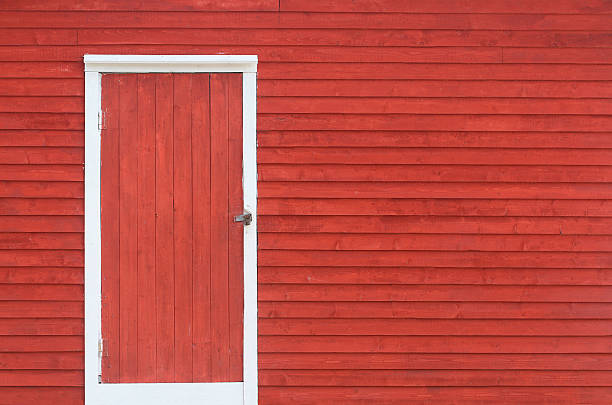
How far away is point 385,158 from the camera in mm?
3838

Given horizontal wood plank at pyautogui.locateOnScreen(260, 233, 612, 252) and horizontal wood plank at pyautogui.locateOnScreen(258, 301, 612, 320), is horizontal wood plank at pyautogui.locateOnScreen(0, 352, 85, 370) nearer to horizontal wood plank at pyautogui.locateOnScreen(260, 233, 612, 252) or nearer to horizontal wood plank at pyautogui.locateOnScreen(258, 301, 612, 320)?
horizontal wood plank at pyautogui.locateOnScreen(258, 301, 612, 320)

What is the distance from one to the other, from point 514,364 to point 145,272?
234 centimetres

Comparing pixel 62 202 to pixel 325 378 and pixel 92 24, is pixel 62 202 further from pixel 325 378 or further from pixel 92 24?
pixel 325 378

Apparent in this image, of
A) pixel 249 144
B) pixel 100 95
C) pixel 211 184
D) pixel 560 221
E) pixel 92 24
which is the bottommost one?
pixel 560 221

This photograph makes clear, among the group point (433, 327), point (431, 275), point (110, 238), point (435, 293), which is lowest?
point (433, 327)

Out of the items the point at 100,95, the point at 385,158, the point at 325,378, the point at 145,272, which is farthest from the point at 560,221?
the point at 100,95

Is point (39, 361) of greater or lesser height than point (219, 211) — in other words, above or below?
below

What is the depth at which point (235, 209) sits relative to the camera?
12.5 feet

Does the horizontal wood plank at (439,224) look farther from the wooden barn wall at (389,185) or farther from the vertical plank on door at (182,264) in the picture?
the vertical plank on door at (182,264)

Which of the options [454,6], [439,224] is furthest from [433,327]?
[454,6]

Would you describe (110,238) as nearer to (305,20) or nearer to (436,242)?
(305,20)

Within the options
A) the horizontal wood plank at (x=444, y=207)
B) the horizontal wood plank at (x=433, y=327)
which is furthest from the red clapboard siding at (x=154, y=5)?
the horizontal wood plank at (x=433, y=327)

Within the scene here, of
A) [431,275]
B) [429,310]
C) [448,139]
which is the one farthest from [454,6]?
[429,310]

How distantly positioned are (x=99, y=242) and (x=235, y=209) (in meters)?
0.85
